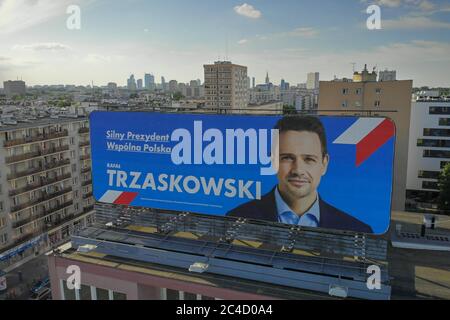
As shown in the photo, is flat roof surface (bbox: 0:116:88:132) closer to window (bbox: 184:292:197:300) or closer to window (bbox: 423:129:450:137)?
window (bbox: 184:292:197:300)

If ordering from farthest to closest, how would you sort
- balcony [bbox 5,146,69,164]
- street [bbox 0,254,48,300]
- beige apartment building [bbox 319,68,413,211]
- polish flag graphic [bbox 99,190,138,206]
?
beige apartment building [bbox 319,68,413,211] < balcony [bbox 5,146,69,164] < street [bbox 0,254,48,300] < polish flag graphic [bbox 99,190,138,206]

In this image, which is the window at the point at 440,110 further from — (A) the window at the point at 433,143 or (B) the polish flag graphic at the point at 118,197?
(B) the polish flag graphic at the point at 118,197

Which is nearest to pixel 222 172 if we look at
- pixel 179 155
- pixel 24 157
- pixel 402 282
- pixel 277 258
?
pixel 179 155

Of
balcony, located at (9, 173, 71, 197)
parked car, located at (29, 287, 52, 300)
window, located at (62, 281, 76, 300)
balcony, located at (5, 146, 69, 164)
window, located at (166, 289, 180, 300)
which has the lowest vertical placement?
parked car, located at (29, 287, 52, 300)

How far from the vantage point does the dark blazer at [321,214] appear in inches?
297

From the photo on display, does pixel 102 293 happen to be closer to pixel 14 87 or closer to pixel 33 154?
pixel 33 154

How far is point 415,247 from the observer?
28.2 feet

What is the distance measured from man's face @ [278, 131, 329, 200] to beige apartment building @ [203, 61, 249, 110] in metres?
61.6

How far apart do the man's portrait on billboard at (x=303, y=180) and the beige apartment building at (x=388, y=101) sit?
18767 mm

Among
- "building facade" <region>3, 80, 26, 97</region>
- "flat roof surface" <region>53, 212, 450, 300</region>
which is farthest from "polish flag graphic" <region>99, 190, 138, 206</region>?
"building facade" <region>3, 80, 26, 97</region>

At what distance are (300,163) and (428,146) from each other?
100ft

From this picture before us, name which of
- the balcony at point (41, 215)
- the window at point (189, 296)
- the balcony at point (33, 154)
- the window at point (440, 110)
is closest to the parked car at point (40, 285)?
the balcony at point (41, 215)

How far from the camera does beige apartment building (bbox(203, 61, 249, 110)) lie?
2721 inches
